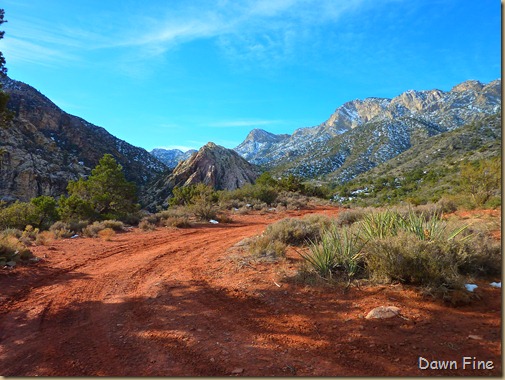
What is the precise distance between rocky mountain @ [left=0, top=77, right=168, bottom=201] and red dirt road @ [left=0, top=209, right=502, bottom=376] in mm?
45259

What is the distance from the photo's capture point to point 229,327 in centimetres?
430

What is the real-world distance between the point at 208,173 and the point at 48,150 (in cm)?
3000

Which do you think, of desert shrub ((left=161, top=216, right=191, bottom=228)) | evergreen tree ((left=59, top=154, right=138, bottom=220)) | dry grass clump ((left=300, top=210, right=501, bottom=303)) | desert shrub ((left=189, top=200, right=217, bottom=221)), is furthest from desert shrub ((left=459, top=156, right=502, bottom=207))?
evergreen tree ((left=59, top=154, right=138, bottom=220))

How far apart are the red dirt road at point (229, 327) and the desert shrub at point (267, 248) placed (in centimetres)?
73

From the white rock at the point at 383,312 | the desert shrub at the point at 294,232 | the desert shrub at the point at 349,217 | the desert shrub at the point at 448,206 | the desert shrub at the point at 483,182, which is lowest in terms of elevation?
the white rock at the point at 383,312

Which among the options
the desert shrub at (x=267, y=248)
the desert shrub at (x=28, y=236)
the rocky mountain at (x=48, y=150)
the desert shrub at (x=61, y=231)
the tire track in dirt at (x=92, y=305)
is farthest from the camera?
the rocky mountain at (x=48, y=150)

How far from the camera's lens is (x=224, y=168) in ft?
198

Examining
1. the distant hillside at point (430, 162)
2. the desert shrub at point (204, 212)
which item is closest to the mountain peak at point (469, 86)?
the distant hillside at point (430, 162)

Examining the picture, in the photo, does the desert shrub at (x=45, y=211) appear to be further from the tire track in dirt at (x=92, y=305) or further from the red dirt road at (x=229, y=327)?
the red dirt road at (x=229, y=327)

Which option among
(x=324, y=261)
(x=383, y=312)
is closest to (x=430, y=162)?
(x=324, y=261)

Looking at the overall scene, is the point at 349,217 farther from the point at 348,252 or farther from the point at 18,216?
the point at 18,216

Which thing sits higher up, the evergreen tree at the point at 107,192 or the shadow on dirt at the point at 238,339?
the evergreen tree at the point at 107,192

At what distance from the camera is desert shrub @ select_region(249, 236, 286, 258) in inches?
309

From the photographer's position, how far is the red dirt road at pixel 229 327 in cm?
338
